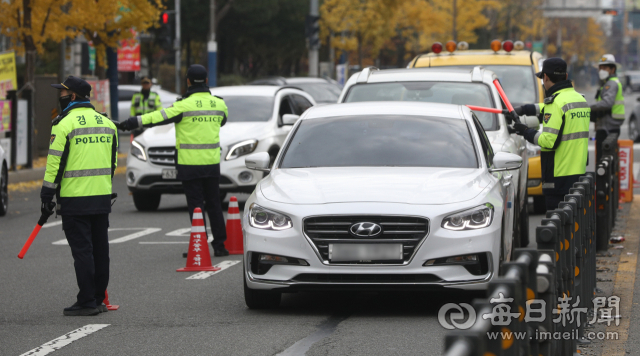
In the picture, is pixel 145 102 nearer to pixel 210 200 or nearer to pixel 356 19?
pixel 210 200

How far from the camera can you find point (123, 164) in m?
23.6

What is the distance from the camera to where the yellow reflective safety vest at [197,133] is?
10555 mm

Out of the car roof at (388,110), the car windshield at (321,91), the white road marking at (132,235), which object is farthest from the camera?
the car windshield at (321,91)

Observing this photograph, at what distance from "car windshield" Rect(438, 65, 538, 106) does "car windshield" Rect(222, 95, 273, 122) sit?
3.24 meters

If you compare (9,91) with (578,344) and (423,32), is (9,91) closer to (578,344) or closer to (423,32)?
(578,344)

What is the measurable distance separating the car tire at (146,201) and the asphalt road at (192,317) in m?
4.22

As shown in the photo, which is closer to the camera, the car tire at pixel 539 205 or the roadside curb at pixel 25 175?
the car tire at pixel 539 205

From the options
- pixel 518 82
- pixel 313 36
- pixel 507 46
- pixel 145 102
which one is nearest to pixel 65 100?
pixel 518 82

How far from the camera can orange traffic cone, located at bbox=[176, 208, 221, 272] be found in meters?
9.78

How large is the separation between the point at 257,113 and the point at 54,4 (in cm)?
691

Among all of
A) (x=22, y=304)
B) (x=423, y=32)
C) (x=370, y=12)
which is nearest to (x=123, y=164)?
(x=22, y=304)

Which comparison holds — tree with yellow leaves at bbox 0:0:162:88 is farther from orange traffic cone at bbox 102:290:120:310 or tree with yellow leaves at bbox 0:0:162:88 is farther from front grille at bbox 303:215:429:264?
front grille at bbox 303:215:429:264

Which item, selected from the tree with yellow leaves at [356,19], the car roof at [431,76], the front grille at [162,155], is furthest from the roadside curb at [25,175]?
the tree with yellow leaves at [356,19]

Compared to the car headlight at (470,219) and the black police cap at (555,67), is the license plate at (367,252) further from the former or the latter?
the black police cap at (555,67)
